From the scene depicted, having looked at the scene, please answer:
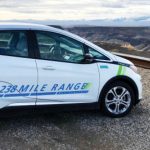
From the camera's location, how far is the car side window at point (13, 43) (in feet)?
26.0

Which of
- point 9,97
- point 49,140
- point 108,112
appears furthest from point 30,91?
point 108,112

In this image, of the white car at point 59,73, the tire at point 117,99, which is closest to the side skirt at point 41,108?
the white car at point 59,73

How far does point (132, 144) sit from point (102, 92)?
4.51 ft

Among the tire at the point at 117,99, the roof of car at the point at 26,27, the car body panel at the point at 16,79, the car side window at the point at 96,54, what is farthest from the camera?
the tire at the point at 117,99

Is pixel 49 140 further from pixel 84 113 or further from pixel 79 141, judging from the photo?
pixel 84 113

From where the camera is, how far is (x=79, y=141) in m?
7.62

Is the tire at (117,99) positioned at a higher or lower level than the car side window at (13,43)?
lower

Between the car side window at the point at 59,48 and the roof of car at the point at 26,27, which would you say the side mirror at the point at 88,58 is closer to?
the car side window at the point at 59,48

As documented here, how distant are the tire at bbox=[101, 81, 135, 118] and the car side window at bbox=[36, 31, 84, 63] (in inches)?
29.9

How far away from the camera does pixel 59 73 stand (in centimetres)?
822

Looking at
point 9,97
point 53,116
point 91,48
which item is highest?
point 91,48

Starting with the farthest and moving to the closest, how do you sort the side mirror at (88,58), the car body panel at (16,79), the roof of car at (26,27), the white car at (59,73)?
1. the side mirror at (88,58)
2. the roof of car at (26,27)
3. the white car at (59,73)
4. the car body panel at (16,79)

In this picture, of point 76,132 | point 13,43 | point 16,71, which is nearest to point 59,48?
point 13,43

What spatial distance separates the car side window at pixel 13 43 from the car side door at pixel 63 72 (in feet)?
0.76
